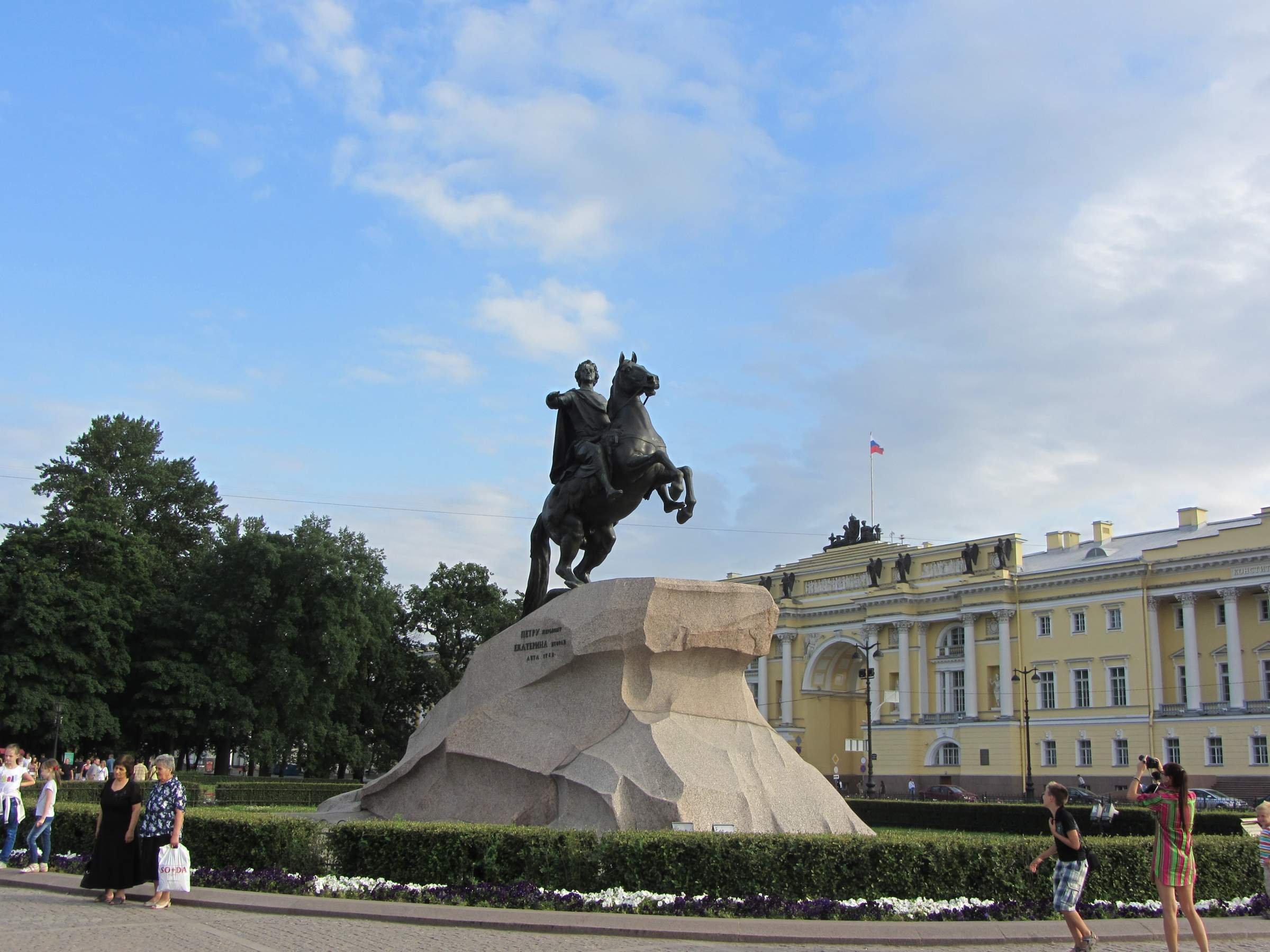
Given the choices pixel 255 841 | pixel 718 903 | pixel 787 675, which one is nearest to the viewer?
pixel 718 903

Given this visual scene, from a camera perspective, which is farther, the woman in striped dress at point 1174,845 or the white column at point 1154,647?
the white column at point 1154,647

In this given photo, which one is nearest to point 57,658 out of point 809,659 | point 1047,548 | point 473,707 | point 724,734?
point 473,707

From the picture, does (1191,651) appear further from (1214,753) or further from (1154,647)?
(1214,753)

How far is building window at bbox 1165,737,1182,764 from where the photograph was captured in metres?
64.5

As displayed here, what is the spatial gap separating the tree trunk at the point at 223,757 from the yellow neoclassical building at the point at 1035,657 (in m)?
29.1

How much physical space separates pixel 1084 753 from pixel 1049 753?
2.38 metres

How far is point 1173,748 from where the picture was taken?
2564 inches

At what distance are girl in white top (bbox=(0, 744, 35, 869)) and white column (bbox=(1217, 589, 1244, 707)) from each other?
2416 inches

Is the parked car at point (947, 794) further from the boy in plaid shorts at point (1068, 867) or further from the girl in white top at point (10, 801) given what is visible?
the boy in plaid shorts at point (1068, 867)

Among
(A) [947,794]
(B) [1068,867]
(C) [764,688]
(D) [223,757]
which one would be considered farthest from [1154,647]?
(B) [1068,867]

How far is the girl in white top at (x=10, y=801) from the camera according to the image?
1494 centimetres

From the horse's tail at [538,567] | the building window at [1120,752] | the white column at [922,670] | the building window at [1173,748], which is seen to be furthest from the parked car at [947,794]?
the horse's tail at [538,567]

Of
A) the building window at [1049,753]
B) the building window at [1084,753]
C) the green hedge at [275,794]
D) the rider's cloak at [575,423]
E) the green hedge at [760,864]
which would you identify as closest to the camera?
the green hedge at [760,864]

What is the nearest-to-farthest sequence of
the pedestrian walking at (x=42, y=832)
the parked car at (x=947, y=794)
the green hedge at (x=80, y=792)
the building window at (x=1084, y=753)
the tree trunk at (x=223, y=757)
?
1. the pedestrian walking at (x=42, y=832)
2. the green hedge at (x=80, y=792)
3. the tree trunk at (x=223, y=757)
4. the parked car at (x=947, y=794)
5. the building window at (x=1084, y=753)
